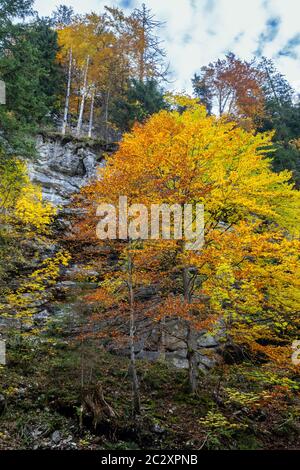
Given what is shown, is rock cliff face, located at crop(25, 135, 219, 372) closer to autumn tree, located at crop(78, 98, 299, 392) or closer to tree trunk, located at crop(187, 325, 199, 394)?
tree trunk, located at crop(187, 325, 199, 394)

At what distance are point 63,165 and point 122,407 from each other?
702 inches

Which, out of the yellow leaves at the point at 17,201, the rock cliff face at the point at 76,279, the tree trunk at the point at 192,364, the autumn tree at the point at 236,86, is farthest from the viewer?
the autumn tree at the point at 236,86

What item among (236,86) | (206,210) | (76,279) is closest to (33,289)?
(76,279)

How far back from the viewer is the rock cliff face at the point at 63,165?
20.5 metres

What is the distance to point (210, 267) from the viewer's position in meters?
10.5

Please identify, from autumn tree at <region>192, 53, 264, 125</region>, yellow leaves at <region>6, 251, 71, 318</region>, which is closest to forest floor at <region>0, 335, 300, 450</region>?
yellow leaves at <region>6, 251, 71, 318</region>

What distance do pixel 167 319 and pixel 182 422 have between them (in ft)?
17.8

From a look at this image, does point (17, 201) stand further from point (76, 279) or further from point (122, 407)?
point (122, 407)

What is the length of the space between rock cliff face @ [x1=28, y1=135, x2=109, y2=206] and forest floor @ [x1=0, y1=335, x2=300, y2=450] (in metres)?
11.1

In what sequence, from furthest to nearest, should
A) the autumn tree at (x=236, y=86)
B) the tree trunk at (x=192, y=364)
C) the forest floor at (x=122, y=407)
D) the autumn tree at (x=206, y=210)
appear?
the autumn tree at (x=236, y=86), the tree trunk at (x=192, y=364), the autumn tree at (x=206, y=210), the forest floor at (x=122, y=407)

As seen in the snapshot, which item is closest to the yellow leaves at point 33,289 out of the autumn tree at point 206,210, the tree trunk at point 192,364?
the autumn tree at point 206,210

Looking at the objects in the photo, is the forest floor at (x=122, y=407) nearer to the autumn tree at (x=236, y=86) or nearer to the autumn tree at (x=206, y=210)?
the autumn tree at (x=206, y=210)

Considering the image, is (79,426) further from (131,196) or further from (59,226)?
(59,226)

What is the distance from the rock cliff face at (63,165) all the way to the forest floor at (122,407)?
1106 cm
